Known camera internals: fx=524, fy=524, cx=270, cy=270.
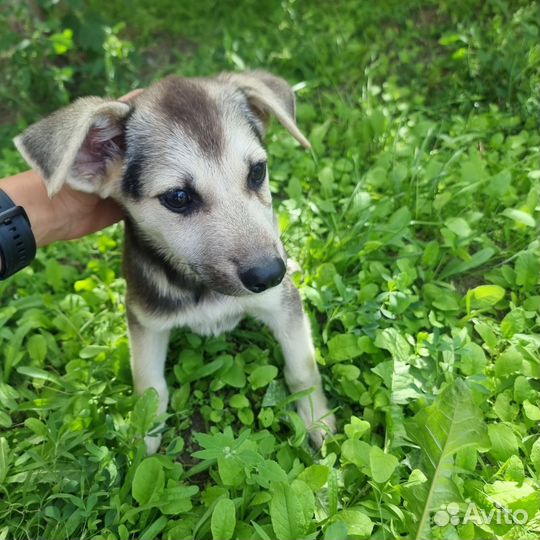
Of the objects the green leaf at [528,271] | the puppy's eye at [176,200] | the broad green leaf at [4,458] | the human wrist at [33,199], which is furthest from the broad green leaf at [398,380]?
the human wrist at [33,199]

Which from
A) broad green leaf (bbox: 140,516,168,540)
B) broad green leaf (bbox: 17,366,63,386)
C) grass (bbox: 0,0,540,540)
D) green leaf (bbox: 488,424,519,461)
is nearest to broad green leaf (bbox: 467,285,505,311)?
grass (bbox: 0,0,540,540)

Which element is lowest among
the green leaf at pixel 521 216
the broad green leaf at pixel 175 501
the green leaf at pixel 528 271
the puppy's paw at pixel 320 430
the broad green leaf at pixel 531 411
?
the puppy's paw at pixel 320 430

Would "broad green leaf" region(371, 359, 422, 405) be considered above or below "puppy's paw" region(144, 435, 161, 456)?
above

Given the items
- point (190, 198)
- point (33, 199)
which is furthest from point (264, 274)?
point (33, 199)

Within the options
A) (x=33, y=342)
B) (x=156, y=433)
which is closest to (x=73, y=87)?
(x=33, y=342)

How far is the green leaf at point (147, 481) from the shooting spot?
2.55 metres

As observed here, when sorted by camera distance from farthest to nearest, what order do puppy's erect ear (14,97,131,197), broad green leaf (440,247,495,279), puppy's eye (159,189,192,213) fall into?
broad green leaf (440,247,495,279), puppy's eye (159,189,192,213), puppy's erect ear (14,97,131,197)

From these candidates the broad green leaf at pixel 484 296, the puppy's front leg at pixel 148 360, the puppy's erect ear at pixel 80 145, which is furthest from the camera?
the broad green leaf at pixel 484 296

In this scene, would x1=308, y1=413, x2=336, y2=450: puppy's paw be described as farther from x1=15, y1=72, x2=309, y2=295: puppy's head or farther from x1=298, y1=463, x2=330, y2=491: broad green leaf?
x1=15, y1=72, x2=309, y2=295: puppy's head

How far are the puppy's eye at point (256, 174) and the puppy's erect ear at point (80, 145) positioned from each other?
27.4 inches

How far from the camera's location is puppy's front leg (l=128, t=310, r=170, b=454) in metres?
2.99

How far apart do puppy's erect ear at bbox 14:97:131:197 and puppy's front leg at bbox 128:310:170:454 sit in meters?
0.80

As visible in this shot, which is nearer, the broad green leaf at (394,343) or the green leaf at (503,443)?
the green leaf at (503,443)

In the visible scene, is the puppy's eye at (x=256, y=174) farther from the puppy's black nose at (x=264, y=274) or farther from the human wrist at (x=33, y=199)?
the human wrist at (x=33, y=199)
